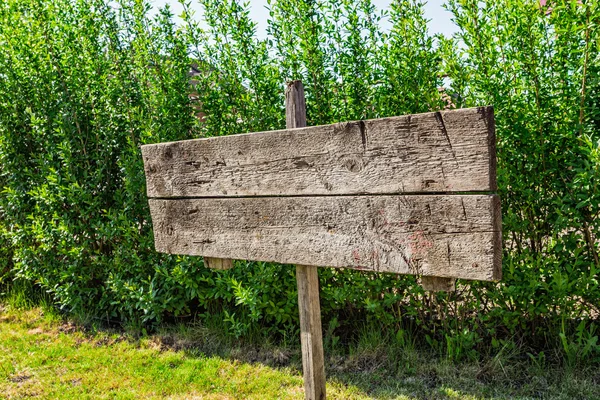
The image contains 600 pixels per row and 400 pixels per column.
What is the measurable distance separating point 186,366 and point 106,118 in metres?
2.36

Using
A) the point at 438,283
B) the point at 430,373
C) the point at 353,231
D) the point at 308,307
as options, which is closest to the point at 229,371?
the point at 430,373

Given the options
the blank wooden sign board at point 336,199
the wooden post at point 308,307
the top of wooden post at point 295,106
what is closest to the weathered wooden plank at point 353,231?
the blank wooden sign board at point 336,199

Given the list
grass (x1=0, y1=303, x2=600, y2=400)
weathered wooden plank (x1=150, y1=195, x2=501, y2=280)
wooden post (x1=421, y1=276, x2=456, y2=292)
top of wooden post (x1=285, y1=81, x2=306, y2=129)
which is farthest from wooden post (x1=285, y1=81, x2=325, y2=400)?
grass (x1=0, y1=303, x2=600, y2=400)

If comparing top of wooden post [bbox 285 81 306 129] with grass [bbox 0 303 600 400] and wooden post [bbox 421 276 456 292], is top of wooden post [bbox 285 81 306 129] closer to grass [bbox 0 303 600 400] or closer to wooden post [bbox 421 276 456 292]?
wooden post [bbox 421 276 456 292]

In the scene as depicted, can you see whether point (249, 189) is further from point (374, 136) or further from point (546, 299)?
point (546, 299)

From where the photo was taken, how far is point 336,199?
239 centimetres

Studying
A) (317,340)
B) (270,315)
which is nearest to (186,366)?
(270,315)

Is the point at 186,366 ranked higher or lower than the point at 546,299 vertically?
lower

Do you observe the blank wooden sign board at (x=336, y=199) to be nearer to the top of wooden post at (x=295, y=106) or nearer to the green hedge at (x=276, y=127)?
the top of wooden post at (x=295, y=106)

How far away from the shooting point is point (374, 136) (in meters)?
2.24

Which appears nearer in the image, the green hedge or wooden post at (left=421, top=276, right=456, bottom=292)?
wooden post at (left=421, top=276, right=456, bottom=292)

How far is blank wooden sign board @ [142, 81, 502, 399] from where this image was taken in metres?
2.04

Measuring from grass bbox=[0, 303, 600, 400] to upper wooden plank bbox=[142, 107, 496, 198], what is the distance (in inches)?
64.3

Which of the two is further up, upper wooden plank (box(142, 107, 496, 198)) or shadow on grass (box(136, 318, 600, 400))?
upper wooden plank (box(142, 107, 496, 198))
